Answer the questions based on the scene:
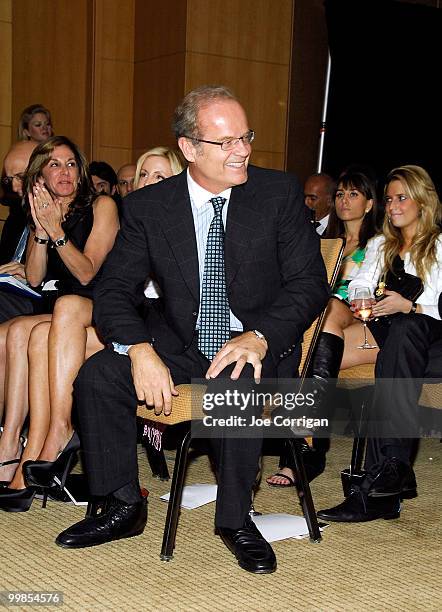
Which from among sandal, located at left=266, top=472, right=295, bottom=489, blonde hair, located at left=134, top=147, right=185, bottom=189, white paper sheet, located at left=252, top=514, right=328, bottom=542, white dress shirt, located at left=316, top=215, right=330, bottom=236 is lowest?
sandal, located at left=266, top=472, right=295, bottom=489

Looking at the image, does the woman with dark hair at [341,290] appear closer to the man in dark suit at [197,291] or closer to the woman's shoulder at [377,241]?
the woman's shoulder at [377,241]

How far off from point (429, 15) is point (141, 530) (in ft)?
16.9

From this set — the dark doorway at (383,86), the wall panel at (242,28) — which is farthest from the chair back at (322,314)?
the wall panel at (242,28)

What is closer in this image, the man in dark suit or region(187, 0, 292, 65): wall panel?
the man in dark suit

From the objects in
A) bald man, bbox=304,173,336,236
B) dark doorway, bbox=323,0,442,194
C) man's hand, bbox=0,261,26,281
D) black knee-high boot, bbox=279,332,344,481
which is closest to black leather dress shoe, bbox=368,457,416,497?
black knee-high boot, bbox=279,332,344,481

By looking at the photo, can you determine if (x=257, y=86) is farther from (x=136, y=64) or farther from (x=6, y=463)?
(x=6, y=463)

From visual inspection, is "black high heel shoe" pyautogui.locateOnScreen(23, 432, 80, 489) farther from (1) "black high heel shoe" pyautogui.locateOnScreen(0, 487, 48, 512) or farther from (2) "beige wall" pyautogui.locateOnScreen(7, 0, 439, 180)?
(2) "beige wall" pyautogui.locateOnScreen(7, 0, 439, 180)

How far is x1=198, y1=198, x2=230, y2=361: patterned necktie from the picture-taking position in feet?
8.36

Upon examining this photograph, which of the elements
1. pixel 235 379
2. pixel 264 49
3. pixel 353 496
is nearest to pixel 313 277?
pixel 235 379

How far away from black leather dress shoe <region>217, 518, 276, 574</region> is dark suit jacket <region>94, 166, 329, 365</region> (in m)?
0.47

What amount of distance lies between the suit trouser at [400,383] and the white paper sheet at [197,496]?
1.76 ft

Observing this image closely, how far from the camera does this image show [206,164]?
8.34 ft

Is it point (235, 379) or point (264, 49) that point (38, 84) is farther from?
point (235, 379)

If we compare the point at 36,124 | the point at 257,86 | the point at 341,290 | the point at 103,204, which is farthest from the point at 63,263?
the point at 257,86
